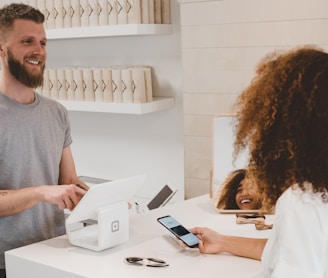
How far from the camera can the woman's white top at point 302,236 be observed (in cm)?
127

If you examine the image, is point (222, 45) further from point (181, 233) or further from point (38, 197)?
point (38, 197)

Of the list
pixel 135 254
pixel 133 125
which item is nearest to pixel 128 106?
pixel 133 125

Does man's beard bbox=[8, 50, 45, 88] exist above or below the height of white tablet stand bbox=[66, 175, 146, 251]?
above

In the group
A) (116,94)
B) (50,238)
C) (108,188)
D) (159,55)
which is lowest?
(50,238)

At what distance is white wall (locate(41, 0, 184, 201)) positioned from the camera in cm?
349

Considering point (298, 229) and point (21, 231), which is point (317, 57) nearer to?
point (298, 229)

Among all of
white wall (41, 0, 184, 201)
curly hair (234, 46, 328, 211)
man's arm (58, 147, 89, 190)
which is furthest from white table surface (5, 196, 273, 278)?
white wall (41, 0, 184, 201)

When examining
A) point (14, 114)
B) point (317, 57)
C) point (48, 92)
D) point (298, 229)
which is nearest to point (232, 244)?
point (298, 229)

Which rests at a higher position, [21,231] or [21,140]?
[21,140]

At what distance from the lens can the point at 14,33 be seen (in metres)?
2.28

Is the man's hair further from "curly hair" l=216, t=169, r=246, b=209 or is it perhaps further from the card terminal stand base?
"curly hair" l=216, t=169, r=246, b=209

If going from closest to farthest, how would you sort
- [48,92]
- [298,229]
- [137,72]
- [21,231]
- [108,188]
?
[298,229]
[108,188]
[21,231]
[137,72]
[48,92]

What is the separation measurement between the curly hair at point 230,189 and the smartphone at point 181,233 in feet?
1.39

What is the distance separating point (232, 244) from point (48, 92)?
227 centimetres
